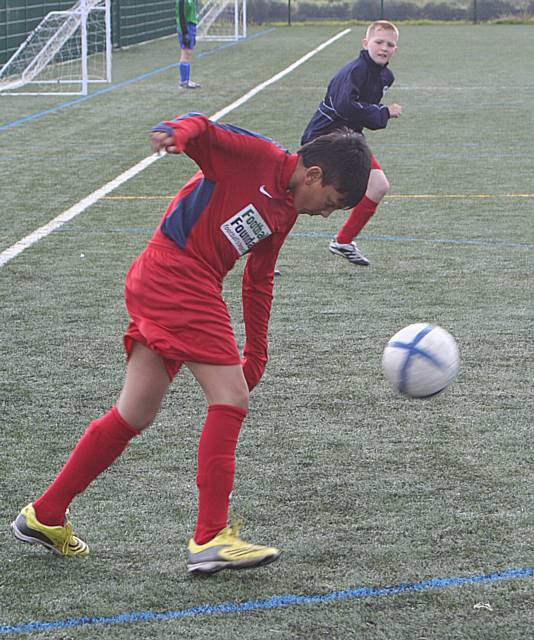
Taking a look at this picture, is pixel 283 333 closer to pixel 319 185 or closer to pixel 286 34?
pixel 319 185

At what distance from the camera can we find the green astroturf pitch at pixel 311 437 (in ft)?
11.2

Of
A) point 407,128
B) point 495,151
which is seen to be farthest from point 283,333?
point 407,128

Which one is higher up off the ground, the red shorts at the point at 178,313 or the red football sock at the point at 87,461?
the red shorts at the point at 178,313

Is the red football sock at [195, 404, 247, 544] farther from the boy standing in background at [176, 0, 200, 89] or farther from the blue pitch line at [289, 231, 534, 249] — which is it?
the boy standing in background at [176, 0, 200, 89]

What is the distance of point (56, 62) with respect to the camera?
23.3m

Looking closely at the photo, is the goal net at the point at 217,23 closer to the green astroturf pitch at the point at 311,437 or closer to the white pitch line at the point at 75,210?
the white pitch line at the point at 75,210

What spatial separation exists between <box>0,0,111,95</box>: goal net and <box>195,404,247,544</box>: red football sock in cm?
1612

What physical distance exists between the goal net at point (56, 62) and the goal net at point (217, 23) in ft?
29.5

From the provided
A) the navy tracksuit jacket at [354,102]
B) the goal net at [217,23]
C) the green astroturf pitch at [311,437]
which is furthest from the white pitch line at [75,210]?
the goal net at [217,23]

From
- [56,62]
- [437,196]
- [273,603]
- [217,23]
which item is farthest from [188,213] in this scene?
[217,23]

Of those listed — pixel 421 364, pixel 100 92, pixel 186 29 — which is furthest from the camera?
pixel 186 29

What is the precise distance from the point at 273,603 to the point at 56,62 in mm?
21202

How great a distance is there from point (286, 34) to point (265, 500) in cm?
3525

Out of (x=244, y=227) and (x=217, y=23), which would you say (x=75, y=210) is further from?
(x=217, y=23)
